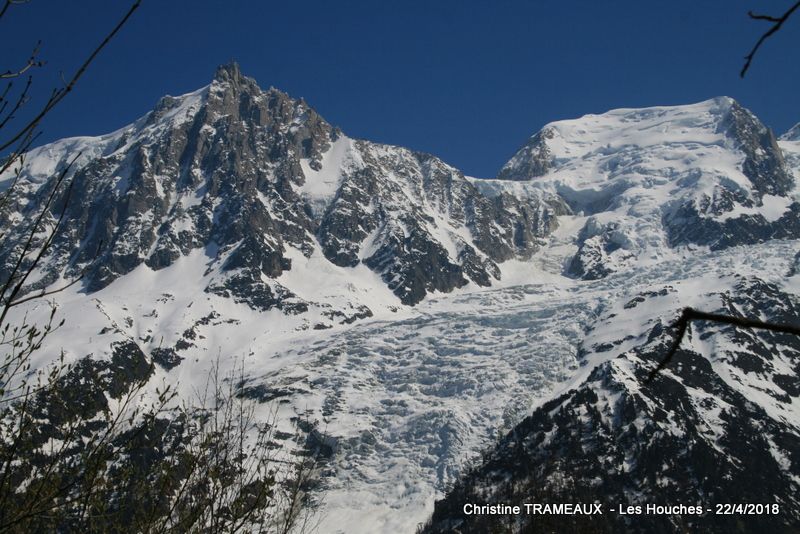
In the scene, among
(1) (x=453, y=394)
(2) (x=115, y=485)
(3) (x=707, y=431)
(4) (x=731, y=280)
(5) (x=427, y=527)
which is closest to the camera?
(2) (x=115, y=485)

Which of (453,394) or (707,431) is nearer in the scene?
(707,431)

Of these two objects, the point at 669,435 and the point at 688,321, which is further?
the point at 669,435

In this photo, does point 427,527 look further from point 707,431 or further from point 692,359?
point 692,359

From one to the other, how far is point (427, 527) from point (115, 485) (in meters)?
111

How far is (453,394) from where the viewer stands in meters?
152

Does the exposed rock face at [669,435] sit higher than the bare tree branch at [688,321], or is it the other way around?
the exposed rock face at [669,435]

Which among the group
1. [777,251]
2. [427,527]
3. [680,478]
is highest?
[777,251]

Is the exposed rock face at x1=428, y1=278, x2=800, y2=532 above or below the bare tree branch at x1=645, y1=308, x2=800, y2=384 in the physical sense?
above

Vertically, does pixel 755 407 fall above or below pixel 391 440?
above

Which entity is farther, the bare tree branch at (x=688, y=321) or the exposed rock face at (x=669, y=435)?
the exposed rock face at (x=669, y=435)

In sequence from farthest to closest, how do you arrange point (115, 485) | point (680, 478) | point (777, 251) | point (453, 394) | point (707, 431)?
point (777, 251), point (453, 394), point (707, 431), point (680, 478), point (115, 485)

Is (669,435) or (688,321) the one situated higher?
(669,435)

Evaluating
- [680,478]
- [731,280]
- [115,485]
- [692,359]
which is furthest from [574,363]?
[115,485]

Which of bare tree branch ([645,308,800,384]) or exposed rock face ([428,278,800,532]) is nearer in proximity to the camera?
A: bare tree branch ([645,308,800,384])
